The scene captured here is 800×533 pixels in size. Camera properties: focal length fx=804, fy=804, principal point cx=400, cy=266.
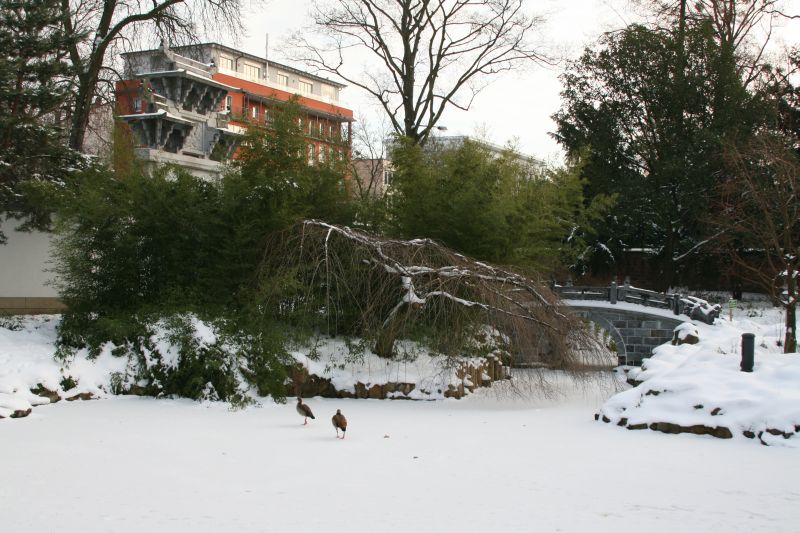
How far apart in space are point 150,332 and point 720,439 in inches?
332

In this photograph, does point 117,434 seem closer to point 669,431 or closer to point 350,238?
point 350,238

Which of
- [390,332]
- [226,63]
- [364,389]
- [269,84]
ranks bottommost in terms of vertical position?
[364,389]

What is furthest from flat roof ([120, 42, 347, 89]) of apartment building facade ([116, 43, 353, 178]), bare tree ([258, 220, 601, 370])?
bare tree ([258, 220, 601, 370])

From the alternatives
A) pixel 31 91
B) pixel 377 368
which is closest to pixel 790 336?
pixel 377 368

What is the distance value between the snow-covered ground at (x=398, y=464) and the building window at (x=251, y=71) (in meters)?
37.4

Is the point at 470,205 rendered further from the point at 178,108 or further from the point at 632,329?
the point at 178,108

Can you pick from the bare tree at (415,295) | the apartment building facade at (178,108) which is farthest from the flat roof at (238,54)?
the bare tree at (415,295)

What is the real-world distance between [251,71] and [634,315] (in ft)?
109

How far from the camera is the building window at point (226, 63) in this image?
4544 centimetres

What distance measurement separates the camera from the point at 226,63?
46.2 m

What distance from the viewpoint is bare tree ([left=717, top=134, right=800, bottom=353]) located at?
19422mm

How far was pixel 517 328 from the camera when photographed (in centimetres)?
1330

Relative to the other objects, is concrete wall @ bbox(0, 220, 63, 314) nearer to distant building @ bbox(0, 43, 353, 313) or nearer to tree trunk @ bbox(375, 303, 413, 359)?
distant building @ bbox(0, 43, 353, 313)

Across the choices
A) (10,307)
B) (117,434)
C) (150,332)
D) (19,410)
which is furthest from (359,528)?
(10,307)
